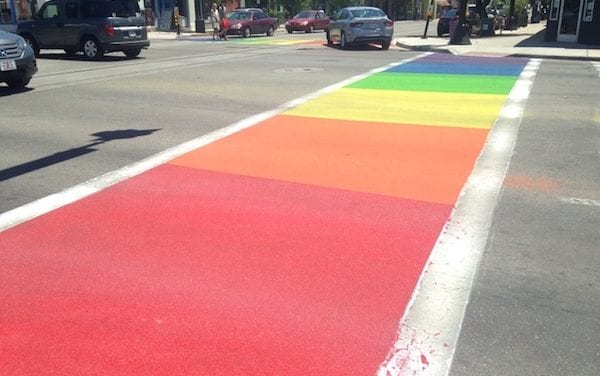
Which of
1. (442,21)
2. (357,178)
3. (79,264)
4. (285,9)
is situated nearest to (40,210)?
(79,264)

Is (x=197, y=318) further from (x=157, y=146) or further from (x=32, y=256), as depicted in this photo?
(x=157, y=146)

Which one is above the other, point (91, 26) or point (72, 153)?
point (91, 26)

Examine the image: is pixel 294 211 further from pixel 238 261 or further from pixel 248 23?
pixel 248 23

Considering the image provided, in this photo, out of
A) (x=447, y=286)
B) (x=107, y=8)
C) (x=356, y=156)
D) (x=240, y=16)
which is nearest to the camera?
(x=447, y=286)

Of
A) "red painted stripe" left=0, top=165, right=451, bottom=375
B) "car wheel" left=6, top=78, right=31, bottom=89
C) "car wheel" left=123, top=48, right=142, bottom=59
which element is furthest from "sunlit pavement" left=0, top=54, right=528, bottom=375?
"car wheel" left=123, top=48, right=142, bottom=59

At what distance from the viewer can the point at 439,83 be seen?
13.5 metres

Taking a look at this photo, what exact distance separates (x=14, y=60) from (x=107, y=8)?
7553 mm

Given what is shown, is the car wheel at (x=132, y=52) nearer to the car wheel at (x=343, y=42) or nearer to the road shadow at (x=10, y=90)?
the road shadow at (x=10, y=90)

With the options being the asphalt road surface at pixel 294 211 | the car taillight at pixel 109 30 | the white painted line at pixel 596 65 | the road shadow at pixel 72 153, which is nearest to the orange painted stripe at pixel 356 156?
the asphalt road surface at pixel 294 211

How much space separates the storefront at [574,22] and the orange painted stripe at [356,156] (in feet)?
62.0

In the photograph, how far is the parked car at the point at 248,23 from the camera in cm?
3275

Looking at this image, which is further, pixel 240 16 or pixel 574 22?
pixel 240 16

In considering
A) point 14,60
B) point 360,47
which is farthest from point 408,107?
point 360,47

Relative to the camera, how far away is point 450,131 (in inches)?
336
